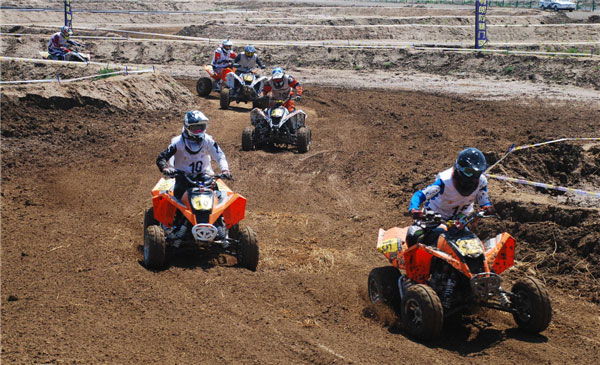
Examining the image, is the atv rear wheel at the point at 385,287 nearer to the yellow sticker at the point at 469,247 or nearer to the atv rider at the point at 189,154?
the yellow sticker at the point at 469,247

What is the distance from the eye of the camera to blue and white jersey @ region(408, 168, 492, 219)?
818 centimetres

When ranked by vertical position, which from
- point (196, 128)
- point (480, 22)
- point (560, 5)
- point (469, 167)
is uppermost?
point (560, 5)

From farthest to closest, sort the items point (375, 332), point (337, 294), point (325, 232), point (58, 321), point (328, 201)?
1. point (328, 201)
2. point (325, 232)
3. point (337, 294)
4. point (375, 332)
5. point (58, 321)

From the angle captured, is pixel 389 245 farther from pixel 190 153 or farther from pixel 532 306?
pixel 190 153

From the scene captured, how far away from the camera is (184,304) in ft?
26.3

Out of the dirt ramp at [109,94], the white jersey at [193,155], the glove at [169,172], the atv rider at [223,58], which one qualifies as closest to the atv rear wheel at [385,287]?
the white jersey at [193,155]

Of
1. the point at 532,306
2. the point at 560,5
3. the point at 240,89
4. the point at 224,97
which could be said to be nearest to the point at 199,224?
the point at 532,306

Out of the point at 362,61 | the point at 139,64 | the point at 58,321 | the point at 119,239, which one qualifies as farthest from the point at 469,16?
the point at 58,321

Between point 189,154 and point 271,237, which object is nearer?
point 189,154

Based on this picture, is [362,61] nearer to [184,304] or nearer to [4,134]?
[4,134]

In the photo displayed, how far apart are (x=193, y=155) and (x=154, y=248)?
181 cm

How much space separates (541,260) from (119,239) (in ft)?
22.3

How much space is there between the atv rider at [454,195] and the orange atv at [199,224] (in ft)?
8.59

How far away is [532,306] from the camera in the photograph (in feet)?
24.6
